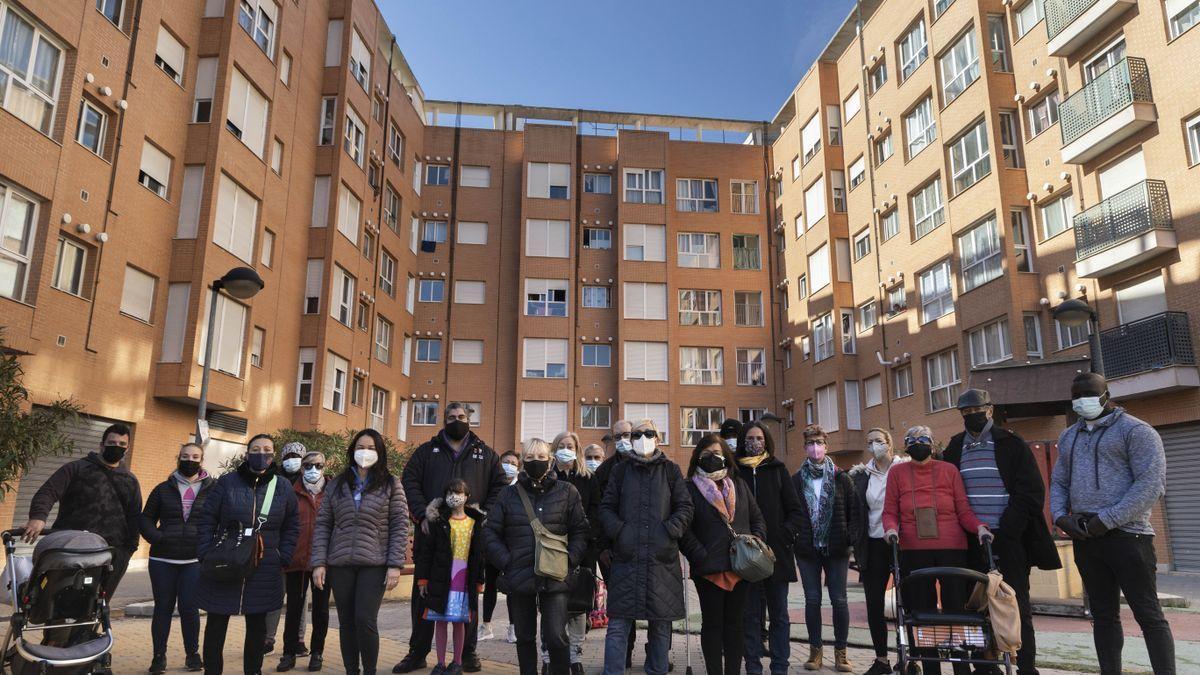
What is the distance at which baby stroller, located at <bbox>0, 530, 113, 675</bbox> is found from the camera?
5477mm

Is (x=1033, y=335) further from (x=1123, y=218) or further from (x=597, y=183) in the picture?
(x=597, y=183)

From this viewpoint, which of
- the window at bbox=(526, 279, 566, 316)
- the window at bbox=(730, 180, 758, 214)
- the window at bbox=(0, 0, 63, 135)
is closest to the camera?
the window at bbox=(0, 0, 63, 135)

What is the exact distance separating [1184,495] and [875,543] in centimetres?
1596

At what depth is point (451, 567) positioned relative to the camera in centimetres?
681

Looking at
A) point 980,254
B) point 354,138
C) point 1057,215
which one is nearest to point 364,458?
point 1057,215

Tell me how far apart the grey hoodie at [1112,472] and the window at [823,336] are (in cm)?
2771

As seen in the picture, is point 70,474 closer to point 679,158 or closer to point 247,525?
point 247,525

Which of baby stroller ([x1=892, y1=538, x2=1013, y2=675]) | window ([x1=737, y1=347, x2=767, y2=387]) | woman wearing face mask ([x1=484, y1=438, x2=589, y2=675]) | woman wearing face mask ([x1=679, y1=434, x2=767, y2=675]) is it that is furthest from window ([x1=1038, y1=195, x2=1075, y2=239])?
woman wearing face mask ([x1=484, y1=438, x2=589, y2=675])

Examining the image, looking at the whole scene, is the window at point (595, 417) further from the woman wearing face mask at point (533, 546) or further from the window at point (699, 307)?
the woman wearing face mask at point (533, 546)

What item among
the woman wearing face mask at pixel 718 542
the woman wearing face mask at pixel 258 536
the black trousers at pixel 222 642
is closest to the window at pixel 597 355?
the woman wearing face mask at pixel 258 536

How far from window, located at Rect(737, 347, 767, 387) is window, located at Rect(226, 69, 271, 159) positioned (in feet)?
76.4

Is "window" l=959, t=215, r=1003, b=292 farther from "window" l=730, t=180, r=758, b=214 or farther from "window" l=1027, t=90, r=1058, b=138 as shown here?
"window" l=730, t=180, r=758, b=214

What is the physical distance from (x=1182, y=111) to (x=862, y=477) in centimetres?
1616

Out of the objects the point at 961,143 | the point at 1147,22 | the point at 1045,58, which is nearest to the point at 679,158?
the point at 961,143
